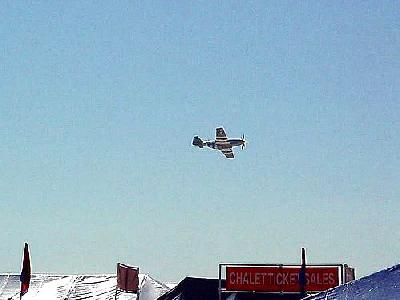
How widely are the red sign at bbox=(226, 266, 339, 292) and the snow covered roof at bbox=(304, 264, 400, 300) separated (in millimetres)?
25657

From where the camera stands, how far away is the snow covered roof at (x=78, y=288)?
49.5m

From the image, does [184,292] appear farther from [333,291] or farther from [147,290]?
[333,291]

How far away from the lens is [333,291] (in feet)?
44.5

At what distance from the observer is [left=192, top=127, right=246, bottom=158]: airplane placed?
67.1 m

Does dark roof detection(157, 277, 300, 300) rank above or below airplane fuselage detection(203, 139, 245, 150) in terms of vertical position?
below

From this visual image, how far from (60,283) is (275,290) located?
20.9 metres

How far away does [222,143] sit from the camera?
68.8 metres

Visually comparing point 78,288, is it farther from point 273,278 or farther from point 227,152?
point 227,152

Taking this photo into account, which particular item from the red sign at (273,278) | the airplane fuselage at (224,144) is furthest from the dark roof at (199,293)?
the airplane fuselage at (224,144)

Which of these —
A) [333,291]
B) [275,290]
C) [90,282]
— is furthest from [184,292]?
[333,291]

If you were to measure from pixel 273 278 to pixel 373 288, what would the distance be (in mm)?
26425

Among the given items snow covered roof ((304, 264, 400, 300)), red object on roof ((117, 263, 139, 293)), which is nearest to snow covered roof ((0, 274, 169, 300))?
red object on roof ((117, 263, 139, 293))

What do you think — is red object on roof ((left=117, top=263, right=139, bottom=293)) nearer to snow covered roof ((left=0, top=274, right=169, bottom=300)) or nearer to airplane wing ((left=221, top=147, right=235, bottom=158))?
snow covered roof ((left=0, top=274, right=169, bottom=300))

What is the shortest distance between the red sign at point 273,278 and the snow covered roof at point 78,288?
35.0 ft
